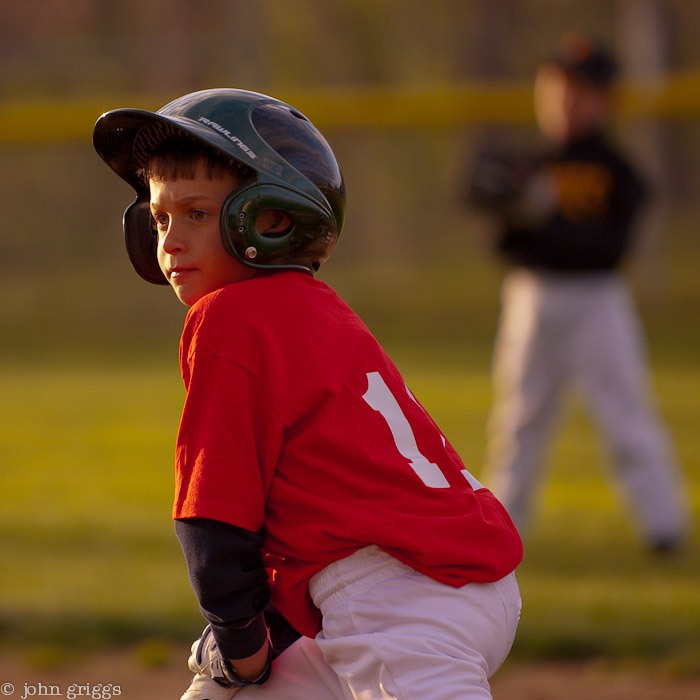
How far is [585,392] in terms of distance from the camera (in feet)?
17.9

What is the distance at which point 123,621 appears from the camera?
4.36 m

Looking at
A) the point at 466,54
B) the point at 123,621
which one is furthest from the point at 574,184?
the point at 466,54

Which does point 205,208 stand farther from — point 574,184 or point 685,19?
point 685,19

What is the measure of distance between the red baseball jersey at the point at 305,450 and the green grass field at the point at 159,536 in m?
2.21

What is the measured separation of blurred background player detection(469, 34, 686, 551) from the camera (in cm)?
534

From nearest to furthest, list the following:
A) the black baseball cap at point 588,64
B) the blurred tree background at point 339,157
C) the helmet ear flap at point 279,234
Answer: the helmet ear flap at point 279,234, the black baseball cap at point 588,64, the blurred tree background at point 339,157

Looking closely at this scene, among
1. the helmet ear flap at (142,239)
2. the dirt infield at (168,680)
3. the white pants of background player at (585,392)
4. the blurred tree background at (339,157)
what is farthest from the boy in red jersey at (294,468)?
the blurred tree background at (339,157)

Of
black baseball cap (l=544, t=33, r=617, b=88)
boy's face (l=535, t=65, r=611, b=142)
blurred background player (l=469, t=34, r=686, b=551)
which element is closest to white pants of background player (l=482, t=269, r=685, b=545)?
blurred background player (l=469, t=34, r=686, b=551)

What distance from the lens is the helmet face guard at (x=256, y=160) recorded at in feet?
6.73

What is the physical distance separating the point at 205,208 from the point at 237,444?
1.49ft

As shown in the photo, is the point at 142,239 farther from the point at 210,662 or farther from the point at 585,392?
the point at 585,392

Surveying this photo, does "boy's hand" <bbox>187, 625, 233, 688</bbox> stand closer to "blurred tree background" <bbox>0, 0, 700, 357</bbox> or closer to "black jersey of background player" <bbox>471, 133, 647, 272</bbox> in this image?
"black jersey of background player" <bbox>471, 133, 647, 272</bbox>

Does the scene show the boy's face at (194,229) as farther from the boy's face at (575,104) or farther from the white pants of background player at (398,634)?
the boy's face at (575,104)

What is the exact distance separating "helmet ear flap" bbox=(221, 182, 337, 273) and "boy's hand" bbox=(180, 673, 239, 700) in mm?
777
